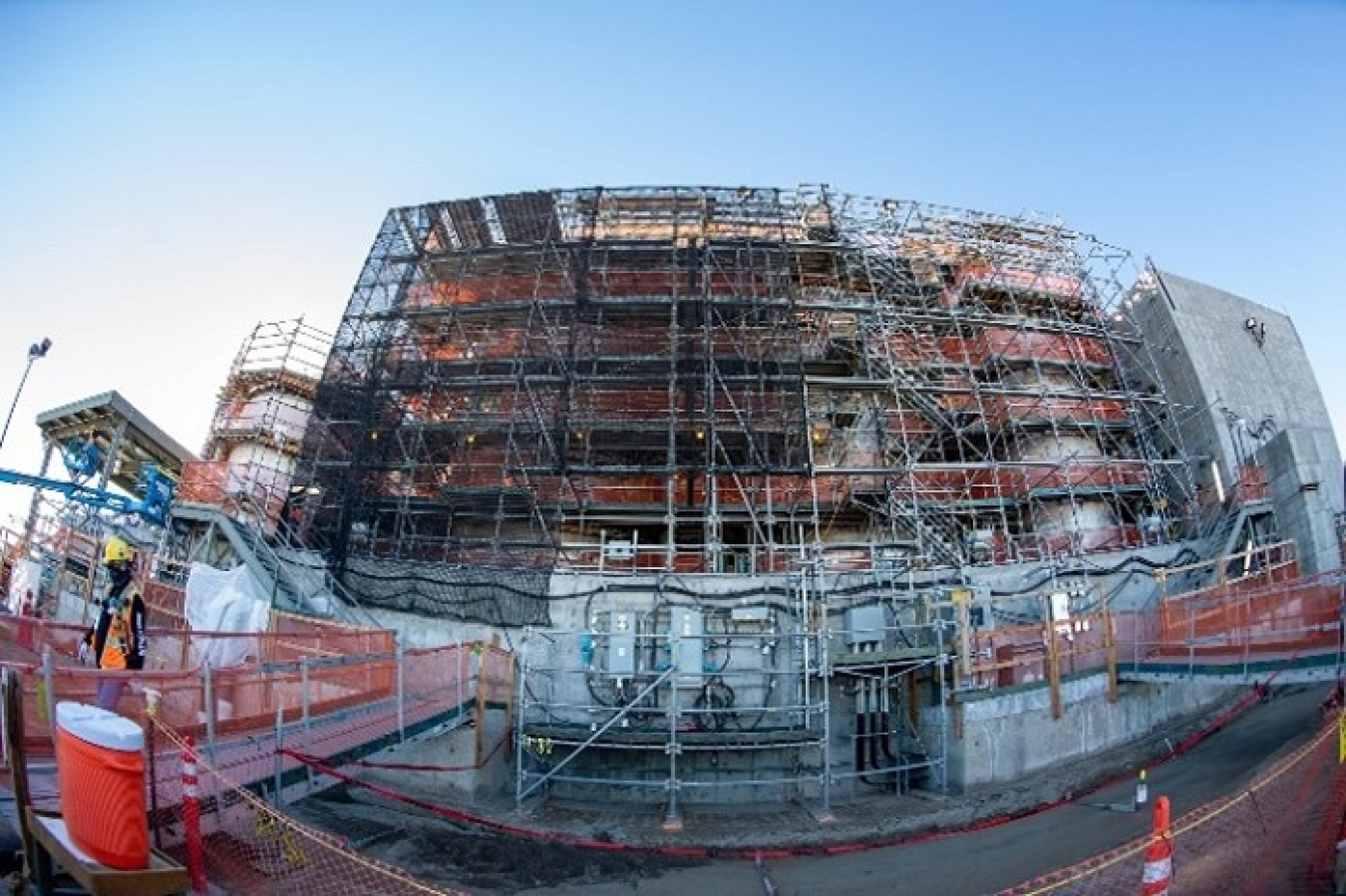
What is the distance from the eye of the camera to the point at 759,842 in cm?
1123

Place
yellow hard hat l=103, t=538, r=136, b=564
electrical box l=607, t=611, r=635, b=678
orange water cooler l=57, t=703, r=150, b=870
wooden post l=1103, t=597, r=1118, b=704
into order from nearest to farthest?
orange water cooler l=57, t=703, r=150, b=870 → yellow hard hat l=103, t=538, r=136, b=564 → wooden post l=1103, t=597, r=1118, b=704 → electrical box l=607, t=611, r=635, b=678

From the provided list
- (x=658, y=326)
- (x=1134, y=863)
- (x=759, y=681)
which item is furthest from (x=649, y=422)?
(x=1134, y=863)

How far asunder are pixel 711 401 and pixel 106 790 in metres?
16.2

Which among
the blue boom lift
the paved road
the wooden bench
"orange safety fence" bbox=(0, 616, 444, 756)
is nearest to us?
the wooden bench

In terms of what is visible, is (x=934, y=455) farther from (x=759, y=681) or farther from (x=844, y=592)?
(x=759, y=681)

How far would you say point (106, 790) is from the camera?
4363 millimetres

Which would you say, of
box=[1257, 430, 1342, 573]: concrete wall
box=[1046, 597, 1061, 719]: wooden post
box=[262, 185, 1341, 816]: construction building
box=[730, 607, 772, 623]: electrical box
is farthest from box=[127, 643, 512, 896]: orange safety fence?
box=[1257, 430, 1342, 573]: concrete wall

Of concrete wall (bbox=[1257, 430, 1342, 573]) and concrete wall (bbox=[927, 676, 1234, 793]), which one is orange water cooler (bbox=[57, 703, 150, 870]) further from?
concrete wall (bbox=[1257, 430, 1342, 573])

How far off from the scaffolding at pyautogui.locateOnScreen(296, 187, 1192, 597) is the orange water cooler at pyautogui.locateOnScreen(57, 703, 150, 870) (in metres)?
13.6

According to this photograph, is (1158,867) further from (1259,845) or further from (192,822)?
(192,822)

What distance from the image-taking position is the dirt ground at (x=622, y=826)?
967 cm

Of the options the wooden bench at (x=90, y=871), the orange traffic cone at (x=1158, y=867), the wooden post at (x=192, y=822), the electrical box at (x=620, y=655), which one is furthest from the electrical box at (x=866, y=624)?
the wooden bench at (x=90, y=871)

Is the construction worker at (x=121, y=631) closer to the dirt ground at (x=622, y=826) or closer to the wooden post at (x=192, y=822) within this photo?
Result: the wooden post at (x=192, y=822)

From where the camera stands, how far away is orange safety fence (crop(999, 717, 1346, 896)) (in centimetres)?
580
